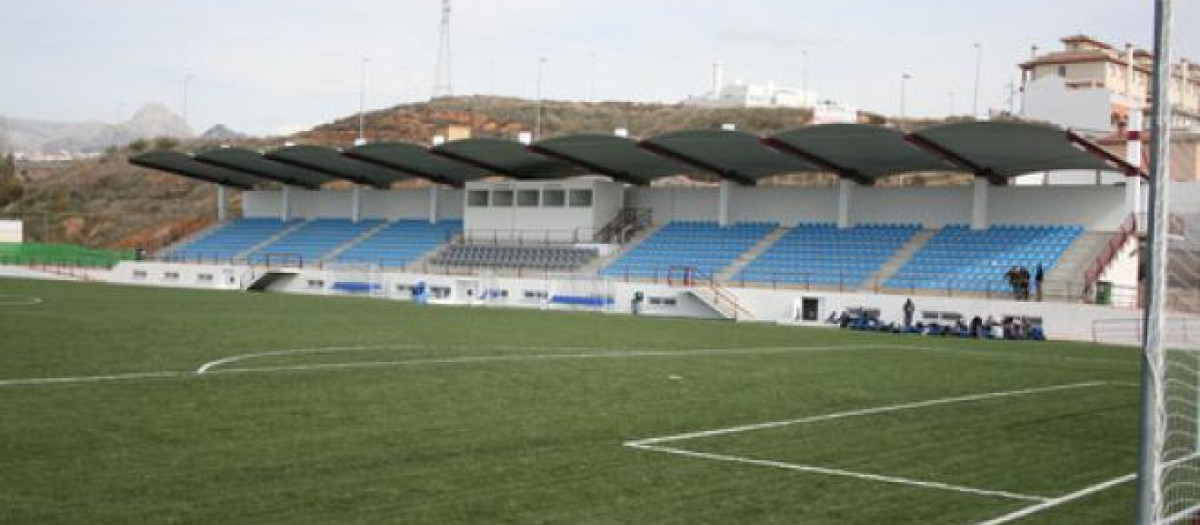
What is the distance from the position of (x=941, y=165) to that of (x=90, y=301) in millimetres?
32368

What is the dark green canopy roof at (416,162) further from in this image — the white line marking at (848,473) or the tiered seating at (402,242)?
the white line marking at (848,473)

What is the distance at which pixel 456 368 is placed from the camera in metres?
20.3

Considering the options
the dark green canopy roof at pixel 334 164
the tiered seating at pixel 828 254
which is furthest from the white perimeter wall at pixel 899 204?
the dark green canopy roof at pixel 334 164

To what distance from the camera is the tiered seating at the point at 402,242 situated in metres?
62.0

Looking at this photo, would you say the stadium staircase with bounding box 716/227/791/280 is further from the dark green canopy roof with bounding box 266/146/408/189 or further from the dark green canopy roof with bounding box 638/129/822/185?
the dark green canopy roof with bounding box 266/146/408/189

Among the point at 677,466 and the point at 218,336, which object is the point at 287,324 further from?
the point at 677,466

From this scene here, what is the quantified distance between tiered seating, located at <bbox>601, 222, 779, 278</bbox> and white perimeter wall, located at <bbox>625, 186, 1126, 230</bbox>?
1.31m

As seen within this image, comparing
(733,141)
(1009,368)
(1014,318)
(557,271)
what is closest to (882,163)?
(733,141)

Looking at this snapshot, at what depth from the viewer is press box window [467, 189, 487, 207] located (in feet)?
208

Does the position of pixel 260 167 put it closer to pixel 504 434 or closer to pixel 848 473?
pixel 504 434

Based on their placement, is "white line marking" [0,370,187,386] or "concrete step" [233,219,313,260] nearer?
"white line marking" [0,370,187,386]

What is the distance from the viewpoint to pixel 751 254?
52.8 meters

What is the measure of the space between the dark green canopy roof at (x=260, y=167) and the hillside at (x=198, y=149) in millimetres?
14852

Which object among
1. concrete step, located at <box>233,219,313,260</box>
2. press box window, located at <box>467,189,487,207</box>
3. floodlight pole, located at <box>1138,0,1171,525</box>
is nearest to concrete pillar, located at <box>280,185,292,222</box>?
concrete step, located at <box>233,219,313,260</box>
